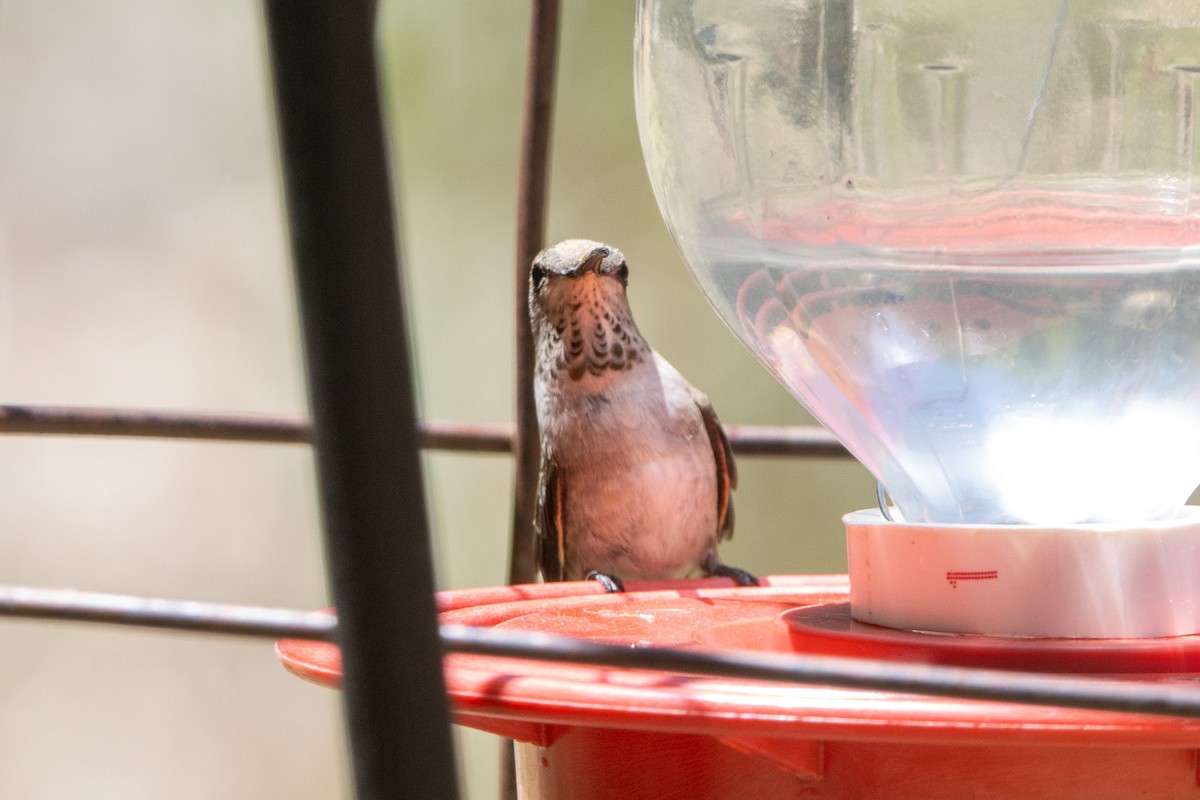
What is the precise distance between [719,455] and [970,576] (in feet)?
4.29

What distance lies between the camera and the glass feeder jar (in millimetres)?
936

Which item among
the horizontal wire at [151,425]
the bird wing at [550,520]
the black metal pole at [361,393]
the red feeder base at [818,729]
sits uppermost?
the black metal pole at [361,393]

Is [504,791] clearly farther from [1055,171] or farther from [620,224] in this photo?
[620,224]

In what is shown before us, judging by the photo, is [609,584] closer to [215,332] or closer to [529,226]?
[529,226]

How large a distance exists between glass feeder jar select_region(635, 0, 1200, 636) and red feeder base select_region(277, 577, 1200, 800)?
0.34ft

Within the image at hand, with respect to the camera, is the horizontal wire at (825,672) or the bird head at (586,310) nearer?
the horizontal wire at (825,672)

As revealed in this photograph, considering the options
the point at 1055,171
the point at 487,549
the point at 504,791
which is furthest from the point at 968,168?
the point at 487,549

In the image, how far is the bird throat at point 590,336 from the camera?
2.02 m

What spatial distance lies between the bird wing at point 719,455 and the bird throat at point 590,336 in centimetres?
14

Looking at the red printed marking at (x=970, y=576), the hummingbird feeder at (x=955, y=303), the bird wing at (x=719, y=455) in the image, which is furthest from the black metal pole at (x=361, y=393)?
the bird wing at (x=719, y=455)

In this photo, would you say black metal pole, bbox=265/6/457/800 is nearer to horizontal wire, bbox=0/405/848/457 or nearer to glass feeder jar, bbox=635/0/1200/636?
glass feeder jar, bbox=635/0/1200/636

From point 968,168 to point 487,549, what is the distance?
3394 mm

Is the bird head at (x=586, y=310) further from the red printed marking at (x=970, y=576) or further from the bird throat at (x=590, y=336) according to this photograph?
the red printed marking at (x=970, y=576)

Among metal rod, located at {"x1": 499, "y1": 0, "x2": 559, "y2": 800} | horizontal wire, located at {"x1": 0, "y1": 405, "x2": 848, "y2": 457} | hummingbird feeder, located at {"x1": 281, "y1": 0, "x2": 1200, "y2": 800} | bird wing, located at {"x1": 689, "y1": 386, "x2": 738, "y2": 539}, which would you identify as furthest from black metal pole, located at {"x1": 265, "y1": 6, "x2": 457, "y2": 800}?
bird wing, located at {"x1": 689, "y1": 386, "x2": 738, "y2": 539}
